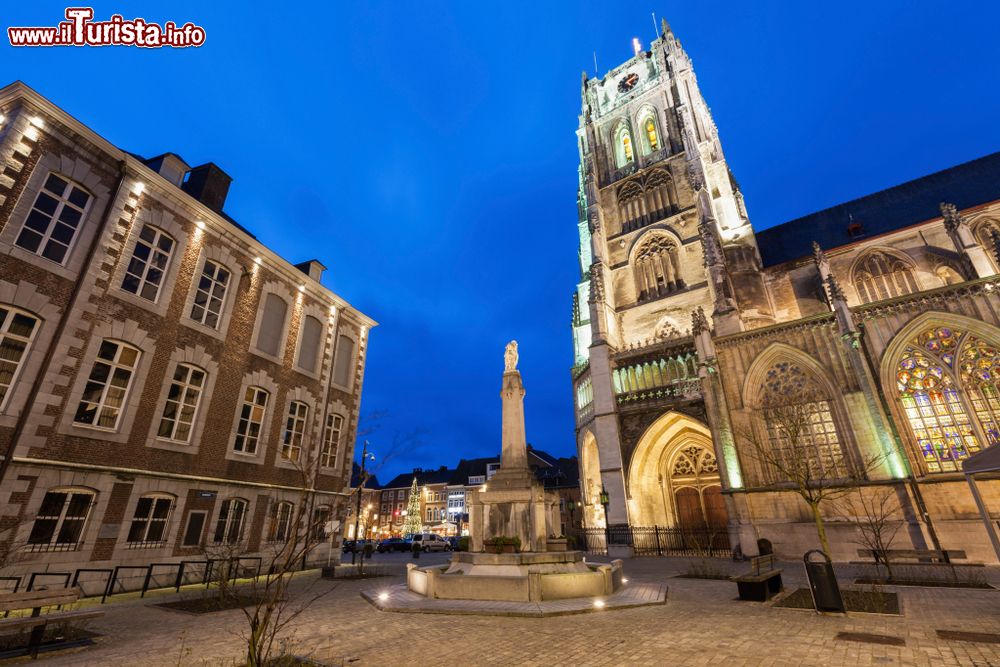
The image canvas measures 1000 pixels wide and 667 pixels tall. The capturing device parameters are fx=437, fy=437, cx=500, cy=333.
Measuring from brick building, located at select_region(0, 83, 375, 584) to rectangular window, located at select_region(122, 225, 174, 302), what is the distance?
0.04 meters

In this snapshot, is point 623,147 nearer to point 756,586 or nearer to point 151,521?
point 756,586

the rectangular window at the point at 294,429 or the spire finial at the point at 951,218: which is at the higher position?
the spire finial at the point at 951,218

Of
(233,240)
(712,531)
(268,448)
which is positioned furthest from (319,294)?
(712,531)

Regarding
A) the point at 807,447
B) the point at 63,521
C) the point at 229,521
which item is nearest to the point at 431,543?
the point at 229,521

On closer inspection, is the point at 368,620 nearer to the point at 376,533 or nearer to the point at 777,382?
the point at 777,382

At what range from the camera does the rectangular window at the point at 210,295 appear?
13891 mm

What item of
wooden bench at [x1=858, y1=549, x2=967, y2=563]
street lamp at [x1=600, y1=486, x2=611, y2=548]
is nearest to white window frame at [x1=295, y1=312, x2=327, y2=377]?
street lamp at [x1=600, y1=486, x2=611, y2=548]

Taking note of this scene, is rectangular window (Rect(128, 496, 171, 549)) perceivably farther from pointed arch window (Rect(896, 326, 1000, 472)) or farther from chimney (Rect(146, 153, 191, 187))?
pointed arch window (Rect(896, 326, 1000, 472))

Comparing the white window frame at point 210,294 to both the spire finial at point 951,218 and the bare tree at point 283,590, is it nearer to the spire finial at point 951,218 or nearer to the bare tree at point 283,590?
the bare tree at point 283,590

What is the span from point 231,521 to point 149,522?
2.36 m

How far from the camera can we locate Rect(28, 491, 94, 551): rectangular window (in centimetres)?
962

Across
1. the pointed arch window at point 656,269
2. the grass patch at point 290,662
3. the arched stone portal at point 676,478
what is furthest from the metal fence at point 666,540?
the grass patch at point 290,662

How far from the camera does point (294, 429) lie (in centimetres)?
1619

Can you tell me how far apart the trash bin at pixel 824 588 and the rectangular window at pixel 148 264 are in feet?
55.3
